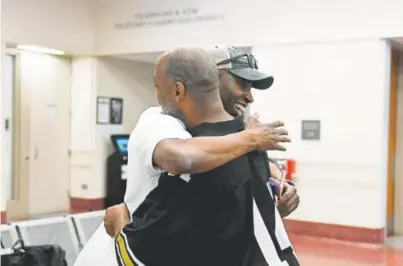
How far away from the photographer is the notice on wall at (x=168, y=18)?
817 centimetres

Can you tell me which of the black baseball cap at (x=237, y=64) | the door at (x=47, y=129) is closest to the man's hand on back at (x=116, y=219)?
the black baseball cap at (x=237, y=64)

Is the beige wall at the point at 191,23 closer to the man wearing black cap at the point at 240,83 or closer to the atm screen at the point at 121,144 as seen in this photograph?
the atm screen at the point at 121,144

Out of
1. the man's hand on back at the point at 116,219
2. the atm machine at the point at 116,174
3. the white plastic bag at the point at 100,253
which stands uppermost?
the man's hand on back at the point at 116,219

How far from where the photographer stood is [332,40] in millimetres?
7098

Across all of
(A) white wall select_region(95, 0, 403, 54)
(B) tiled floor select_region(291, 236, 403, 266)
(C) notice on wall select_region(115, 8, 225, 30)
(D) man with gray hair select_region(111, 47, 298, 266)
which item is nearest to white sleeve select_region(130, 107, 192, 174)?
(D) man with gray hair select_region(111, 47, 298, 266)

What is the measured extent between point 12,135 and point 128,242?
7568 mm

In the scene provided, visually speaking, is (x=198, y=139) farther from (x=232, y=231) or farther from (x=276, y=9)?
(x=276, y=9)

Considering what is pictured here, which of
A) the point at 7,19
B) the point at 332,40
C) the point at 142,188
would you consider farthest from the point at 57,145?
the point at 142,188

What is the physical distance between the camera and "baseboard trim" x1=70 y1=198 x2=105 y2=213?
30.3 feet

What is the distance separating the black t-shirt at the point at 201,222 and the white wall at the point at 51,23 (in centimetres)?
692

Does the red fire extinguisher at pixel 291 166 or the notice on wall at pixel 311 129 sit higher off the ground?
the notice on wall at pixel 311 129

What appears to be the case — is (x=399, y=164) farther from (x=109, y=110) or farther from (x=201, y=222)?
(x=201, y=222)

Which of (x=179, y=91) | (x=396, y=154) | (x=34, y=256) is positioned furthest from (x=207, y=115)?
(x=396, y=154)

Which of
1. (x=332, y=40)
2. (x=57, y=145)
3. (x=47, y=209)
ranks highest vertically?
(x=332, y=40)
